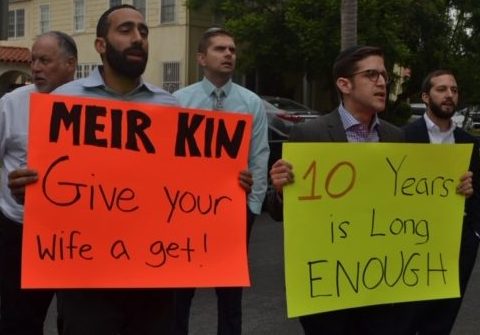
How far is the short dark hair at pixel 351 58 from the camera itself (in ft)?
10.3

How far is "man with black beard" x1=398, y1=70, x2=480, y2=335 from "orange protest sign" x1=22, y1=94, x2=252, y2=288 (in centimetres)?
151

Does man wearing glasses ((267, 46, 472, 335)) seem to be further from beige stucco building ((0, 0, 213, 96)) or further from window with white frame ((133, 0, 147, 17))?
window with white frame ((133, 0, 147, 17))

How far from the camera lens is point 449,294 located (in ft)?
10.8

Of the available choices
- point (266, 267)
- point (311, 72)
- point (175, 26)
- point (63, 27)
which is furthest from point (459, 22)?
point (266, 267)

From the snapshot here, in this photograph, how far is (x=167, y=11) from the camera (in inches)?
1133

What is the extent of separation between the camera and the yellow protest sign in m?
2.97

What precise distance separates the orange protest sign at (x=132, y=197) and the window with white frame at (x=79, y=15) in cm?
3026

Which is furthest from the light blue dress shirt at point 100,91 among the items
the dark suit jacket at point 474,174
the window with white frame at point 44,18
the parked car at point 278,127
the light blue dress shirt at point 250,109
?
the window with white frame at point 44,18

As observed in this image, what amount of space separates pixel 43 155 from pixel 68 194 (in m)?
0.17

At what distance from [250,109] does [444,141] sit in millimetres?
1137

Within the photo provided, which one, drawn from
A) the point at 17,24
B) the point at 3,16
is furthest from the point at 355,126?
the point at 17,24

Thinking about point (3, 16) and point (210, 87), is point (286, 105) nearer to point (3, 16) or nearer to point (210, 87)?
point (3, 16)

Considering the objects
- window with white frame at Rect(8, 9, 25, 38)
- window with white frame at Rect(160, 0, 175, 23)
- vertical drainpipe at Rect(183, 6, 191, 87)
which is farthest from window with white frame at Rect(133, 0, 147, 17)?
window with white frame at Rect(8, 9, 25, 38)

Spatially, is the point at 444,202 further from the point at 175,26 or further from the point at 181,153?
the point at 175,26
